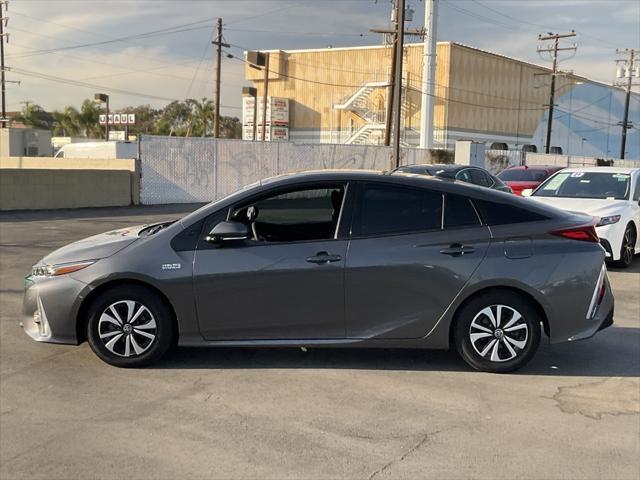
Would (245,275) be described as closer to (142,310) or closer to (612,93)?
(142,310)

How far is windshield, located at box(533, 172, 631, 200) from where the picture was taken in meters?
10.6

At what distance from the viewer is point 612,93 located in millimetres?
90125

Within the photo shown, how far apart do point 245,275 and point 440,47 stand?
199 ft

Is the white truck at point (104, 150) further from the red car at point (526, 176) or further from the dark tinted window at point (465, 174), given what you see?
the dark tinted window at point (465, 174)

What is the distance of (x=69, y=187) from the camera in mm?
19922

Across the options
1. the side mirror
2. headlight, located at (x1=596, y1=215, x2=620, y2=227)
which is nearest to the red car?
headlight, located at (x1=596, y1=215, x2=620, y2=227)

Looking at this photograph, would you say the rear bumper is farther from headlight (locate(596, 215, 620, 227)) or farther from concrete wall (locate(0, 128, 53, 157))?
concrete wall (locate(0, 128, 53, 157))

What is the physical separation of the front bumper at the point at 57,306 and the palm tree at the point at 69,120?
6823cm

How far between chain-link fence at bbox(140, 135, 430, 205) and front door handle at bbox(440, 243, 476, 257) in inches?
727

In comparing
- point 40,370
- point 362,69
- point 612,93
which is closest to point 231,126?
point 362,69

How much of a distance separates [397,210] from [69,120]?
6973 cm

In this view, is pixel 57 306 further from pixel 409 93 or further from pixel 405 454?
pixel 409 93

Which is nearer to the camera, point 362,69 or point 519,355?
point 519,355

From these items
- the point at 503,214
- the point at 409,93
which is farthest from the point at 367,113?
the point at 503,214
